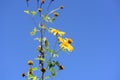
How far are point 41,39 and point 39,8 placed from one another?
56 centimetres

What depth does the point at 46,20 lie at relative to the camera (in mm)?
4379

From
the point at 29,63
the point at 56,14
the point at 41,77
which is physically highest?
the point at 56,14

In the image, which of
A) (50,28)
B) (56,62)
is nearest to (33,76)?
(56,62)

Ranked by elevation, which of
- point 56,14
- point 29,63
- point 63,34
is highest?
point 56,14

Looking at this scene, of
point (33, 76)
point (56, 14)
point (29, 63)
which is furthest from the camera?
point (56, 14)

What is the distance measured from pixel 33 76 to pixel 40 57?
283 millimetres

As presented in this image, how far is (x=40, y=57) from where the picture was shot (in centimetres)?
405

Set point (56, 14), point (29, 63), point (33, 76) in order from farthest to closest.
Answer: point (56, 14) → point (29, 63) → point (33, 76)

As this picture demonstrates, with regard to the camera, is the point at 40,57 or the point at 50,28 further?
the point at 50,28

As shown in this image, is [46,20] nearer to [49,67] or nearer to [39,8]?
[39,8]

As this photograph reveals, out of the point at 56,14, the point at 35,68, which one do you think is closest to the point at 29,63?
the point at 35,68

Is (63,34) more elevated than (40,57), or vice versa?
(63,34)

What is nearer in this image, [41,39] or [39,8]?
[41,39]

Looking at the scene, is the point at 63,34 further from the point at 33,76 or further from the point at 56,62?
the point at 33,76
